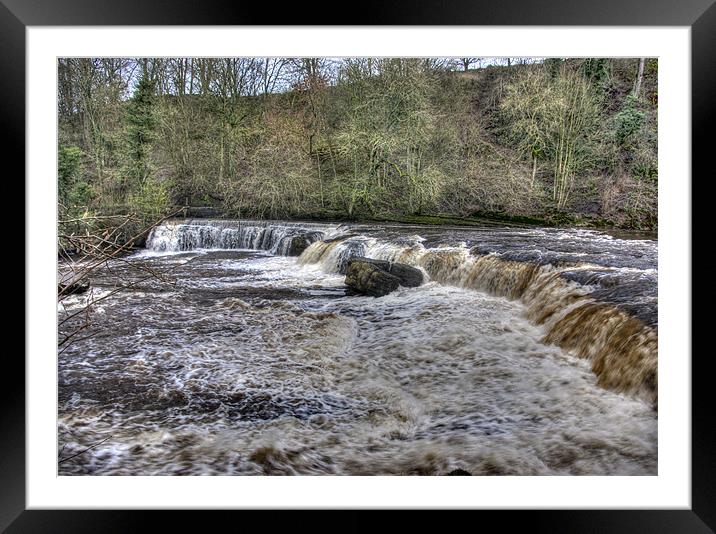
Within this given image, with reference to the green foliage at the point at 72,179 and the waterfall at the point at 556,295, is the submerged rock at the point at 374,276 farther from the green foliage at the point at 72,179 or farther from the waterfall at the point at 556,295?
the green foliage at the point at 72,179

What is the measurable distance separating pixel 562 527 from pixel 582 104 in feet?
7.91

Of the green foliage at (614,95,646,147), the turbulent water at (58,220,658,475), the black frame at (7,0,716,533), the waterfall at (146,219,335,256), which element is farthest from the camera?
the waterfall at (146,219,335,256)

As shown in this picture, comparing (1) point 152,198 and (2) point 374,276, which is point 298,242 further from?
(1) point 152,198

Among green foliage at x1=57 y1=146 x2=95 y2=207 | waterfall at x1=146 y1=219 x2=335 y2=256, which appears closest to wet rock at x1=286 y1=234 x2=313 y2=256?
waterfall at x1=146 y1=219 x2=335 y2=256

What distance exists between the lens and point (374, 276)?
3576mm

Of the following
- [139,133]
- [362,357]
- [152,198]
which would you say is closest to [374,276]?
[362,357]

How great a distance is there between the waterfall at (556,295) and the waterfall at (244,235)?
0.35 feet

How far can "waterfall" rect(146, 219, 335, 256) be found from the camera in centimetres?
332

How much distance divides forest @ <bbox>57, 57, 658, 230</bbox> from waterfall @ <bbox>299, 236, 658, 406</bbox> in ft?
0.95

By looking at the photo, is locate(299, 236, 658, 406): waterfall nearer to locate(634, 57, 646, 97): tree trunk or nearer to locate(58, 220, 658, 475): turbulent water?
locate(58, 220, 658, 475): turbulent water
